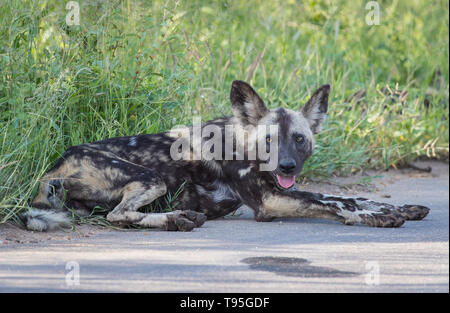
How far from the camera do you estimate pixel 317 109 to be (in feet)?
17.6

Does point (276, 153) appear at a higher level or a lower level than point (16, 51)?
lower

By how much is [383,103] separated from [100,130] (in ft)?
10.3

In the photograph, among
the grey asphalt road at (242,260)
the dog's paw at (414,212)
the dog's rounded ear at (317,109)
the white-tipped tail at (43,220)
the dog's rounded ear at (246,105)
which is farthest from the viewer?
the dog's rounded ear at (317,109)

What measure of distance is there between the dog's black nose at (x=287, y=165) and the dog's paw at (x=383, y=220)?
0.56 meters

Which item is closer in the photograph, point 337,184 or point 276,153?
point 276,153

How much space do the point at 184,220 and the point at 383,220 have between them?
4.28ft

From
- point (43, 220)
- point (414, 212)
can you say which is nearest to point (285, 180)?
point (414, 212)

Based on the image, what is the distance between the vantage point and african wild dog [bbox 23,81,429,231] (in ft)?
15.4

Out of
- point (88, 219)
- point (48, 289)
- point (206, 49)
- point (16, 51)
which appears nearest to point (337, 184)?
point (206, 49)

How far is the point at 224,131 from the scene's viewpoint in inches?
207

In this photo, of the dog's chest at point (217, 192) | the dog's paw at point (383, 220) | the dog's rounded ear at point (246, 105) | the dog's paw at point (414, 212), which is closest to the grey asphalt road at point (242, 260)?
the dog's paw at point (383, 220)

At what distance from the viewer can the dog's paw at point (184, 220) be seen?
4465 millimetres

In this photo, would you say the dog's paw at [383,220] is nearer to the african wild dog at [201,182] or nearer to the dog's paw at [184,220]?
the african wild dog at [201,182]

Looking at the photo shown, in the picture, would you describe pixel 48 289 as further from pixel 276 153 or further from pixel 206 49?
pixel 206 49
